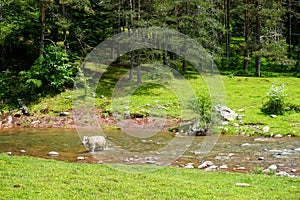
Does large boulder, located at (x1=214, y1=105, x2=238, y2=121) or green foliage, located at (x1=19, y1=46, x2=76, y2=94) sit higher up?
green foliage, located at (x1=19, y1=46, x2=76, y2=94)

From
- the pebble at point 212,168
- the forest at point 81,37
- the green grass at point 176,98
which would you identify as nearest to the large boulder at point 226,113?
the green grass at point 176,98

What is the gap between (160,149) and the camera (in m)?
21.5

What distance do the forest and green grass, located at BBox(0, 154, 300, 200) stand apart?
74.8 ft

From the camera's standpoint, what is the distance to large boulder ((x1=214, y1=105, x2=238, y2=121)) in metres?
29.1

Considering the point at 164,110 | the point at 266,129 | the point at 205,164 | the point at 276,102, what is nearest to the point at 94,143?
the point at 205,164

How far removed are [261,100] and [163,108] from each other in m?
9.92

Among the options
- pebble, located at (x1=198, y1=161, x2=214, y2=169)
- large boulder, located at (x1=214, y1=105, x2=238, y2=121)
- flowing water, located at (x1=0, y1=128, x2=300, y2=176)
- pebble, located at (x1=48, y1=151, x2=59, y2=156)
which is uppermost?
large boulder, located at (x1=214, y1=105, x2=238, y2=121)

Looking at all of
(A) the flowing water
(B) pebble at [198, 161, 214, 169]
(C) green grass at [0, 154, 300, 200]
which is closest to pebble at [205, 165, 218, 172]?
(B) pebble at [198, 161, 214, 169]

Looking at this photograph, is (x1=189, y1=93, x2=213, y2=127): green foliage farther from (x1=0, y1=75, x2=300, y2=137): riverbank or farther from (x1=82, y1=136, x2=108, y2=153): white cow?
(x1=82, y1=136, x2=108, y2=153): white cow

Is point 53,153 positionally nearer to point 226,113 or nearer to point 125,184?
point 125,184

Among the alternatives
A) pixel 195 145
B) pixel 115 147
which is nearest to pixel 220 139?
pixel 195 145

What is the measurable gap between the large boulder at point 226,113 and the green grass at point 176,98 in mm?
1018

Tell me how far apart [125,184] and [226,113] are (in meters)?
19.1

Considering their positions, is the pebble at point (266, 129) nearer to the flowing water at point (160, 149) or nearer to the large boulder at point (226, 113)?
the flowing water at point (160, 149)
